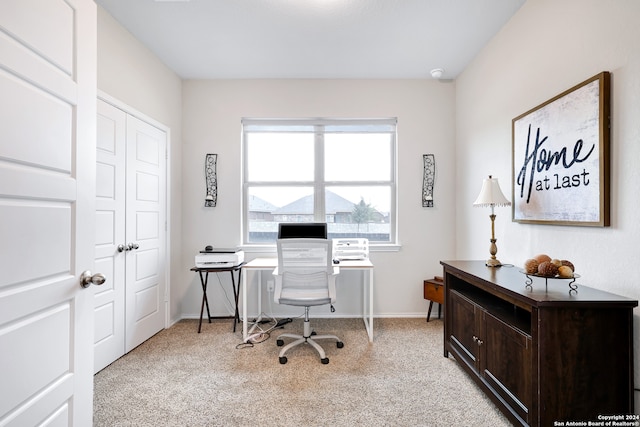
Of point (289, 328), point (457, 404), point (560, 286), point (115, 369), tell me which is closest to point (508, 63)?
point (560, 286)

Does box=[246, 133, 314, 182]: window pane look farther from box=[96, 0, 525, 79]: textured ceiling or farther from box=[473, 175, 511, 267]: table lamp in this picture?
box=[473, 175, 511, 267]: table lamp

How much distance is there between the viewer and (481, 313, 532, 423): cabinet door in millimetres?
1515

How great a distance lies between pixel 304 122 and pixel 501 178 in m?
2.14

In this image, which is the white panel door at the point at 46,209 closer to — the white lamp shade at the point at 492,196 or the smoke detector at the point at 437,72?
the white lamp shade at the point at 492,196

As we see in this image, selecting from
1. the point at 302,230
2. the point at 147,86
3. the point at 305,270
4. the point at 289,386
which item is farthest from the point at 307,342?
the point at 147,86

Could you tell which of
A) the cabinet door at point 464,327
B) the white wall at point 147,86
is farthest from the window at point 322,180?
the cabinet door at point 464,327

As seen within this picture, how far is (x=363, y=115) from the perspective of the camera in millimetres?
3518

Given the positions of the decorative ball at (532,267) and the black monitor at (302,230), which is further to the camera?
the black monitor at (302,230)

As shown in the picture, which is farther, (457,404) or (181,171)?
(181,171)

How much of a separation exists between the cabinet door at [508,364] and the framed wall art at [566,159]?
2.46 feet

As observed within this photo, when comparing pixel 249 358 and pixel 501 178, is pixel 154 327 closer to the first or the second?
pixel 249 358

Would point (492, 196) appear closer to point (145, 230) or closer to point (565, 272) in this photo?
point (565, 272)

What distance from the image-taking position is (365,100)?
138 inches

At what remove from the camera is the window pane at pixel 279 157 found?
362 centimetres
